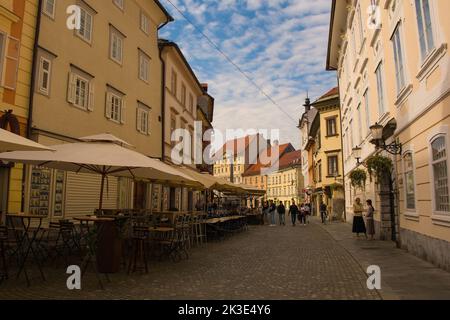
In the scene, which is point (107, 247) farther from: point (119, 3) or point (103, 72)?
point (119, 3)

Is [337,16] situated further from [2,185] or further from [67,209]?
[2,185]

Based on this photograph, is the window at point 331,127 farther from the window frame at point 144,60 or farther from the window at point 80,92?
the window at point 80,92

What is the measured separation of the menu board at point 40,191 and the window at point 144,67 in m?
8.94

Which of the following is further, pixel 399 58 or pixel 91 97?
pixel 91 97

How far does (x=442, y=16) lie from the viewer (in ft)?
26.1

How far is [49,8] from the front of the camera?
1361 centimetres

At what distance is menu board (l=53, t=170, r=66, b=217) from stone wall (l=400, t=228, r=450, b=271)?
1140 cm

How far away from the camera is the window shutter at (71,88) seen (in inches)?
569

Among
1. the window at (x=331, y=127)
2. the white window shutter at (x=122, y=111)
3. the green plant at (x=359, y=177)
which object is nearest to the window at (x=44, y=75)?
the white window shutter at (x=122, y=111)

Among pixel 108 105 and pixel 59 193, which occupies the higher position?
pixel 108 105

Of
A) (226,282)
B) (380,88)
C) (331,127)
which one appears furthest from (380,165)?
(331,127)

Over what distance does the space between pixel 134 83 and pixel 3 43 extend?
334 inches

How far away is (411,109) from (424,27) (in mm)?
2226

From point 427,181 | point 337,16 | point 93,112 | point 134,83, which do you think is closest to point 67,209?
point 93,112
